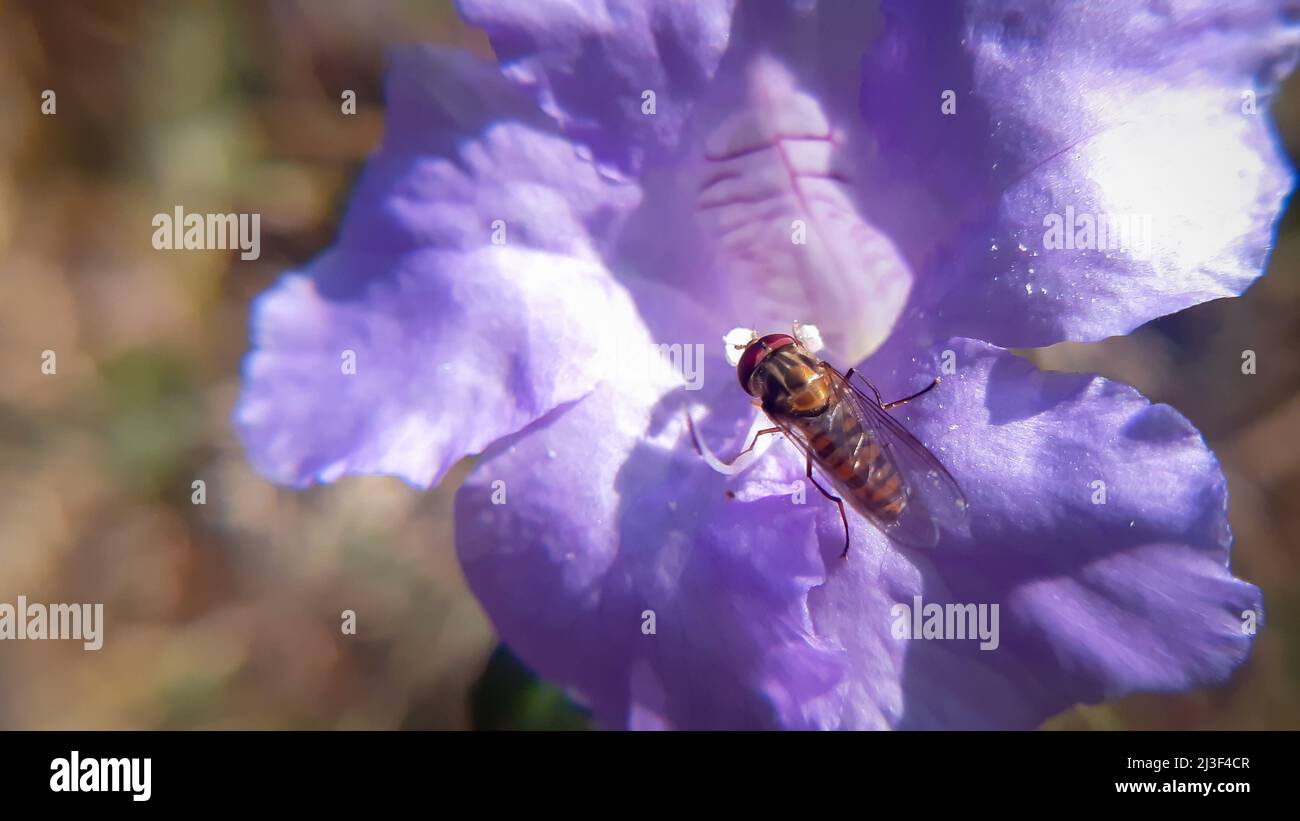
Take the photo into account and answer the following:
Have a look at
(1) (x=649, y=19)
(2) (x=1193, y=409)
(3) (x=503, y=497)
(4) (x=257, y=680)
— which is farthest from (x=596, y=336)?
(2) (x=1193, y=409)

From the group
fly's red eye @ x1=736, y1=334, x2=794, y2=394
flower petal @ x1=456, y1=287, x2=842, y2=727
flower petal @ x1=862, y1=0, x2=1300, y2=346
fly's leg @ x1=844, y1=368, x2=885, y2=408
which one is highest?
flower petal @ x1=862, y1=0, x2=1300, y2=346

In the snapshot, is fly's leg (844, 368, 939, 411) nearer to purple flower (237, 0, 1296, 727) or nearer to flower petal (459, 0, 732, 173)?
purple flower (237, 0, 1296, 727)

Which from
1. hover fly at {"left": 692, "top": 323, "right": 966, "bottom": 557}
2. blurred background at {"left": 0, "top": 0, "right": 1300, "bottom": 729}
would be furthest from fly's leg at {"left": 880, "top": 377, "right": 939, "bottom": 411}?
blurred background at {"left": 0, "top": 0, "right": 1300, "bottom": 729}

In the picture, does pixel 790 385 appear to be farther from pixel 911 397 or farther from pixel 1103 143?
pixel 1103 143

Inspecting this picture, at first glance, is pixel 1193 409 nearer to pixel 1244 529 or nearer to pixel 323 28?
pixel 1244 529

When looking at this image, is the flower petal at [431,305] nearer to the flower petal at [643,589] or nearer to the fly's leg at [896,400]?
the flower petal at [643,589]

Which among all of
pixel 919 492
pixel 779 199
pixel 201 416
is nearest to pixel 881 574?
pixel 919 492

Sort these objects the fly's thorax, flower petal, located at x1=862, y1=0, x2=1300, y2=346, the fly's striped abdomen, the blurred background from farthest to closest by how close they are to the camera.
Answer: the blurred background, the fly's thorax, the fly's striped abdomen, flower petal, located at x1=862, y1=0, x2=1300, y2=346
